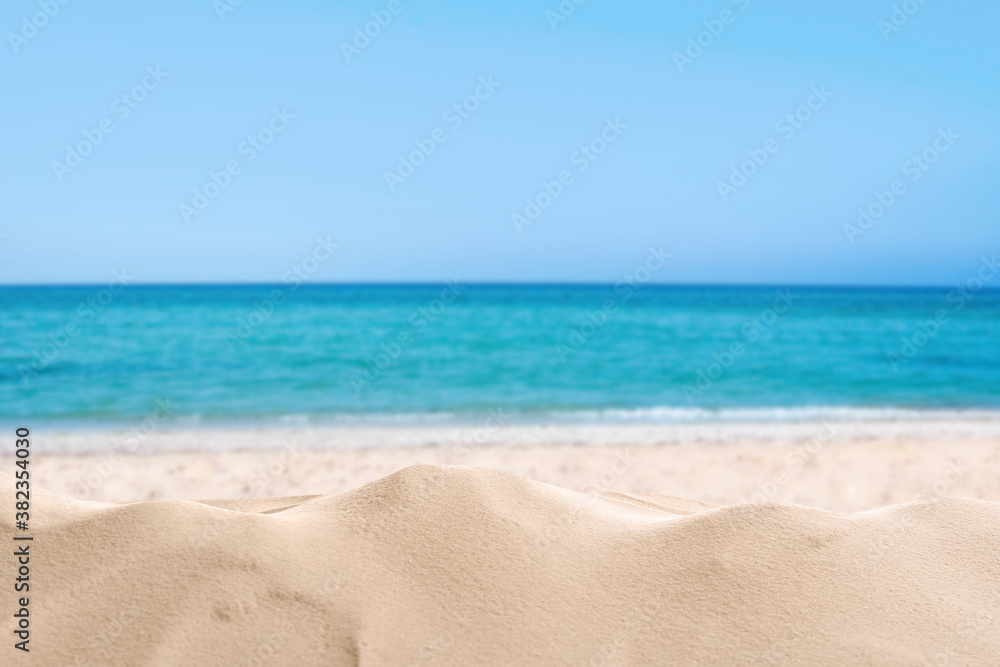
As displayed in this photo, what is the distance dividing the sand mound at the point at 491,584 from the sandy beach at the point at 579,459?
3.59m

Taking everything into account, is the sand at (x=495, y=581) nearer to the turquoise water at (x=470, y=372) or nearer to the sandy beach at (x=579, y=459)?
the sandy beach at (x=579, y=459)

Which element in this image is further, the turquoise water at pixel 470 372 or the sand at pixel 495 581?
the turquoise water at pixel 470 372

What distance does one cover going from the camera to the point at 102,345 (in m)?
19.1

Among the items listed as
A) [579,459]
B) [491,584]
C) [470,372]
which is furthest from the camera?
[470,372]

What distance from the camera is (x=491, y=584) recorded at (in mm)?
1955

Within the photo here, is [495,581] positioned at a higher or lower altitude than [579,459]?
higher

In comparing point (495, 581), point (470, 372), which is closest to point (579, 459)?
point (495, 581)

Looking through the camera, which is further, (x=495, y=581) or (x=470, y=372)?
(x=470, y=372)

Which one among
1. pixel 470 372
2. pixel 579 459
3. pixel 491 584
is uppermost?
pixel 491 584

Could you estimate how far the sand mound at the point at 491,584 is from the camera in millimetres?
1785

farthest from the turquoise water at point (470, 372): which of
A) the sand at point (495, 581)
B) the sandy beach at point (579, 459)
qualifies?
the sand at point (495, 581)

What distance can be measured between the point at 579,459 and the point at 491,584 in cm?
667

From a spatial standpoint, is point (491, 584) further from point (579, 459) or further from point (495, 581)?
point (579, 459)

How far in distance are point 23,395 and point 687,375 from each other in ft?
40.0
